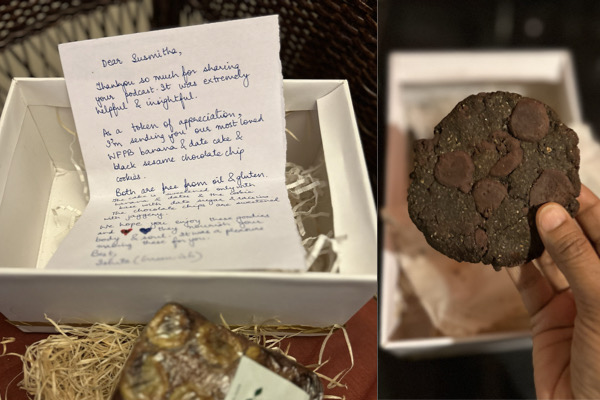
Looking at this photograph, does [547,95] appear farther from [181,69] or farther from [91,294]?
[91,294]

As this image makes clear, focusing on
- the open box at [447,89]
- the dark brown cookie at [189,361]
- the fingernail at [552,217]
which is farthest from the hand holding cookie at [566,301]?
the dark brown cookie at [189,361]

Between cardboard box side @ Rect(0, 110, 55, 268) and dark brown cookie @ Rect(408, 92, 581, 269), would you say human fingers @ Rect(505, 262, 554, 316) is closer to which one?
dark brown cookie @ Rect(408, 92, 581, 269)

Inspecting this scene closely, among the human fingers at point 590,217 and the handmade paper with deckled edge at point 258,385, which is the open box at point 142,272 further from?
the human fingers at point 590,217

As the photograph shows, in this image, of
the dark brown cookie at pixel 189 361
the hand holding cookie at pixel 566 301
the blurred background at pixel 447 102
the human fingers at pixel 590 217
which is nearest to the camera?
the dark brown cookie at pixel 189 361

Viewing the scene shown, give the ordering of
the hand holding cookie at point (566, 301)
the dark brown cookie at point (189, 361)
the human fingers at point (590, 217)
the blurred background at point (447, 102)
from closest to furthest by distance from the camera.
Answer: the dark brown cookie at point (189, 361), the hand holding cookie at point (566, 301), the human fingers at point (590, 217), the blurred background at point (447, 102)

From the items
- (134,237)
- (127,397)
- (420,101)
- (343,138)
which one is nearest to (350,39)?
(343,138)

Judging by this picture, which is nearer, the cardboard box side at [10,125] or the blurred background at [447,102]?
the cardboard box side at [10,125]

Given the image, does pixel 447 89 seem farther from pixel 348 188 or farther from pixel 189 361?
pixel 189 361
